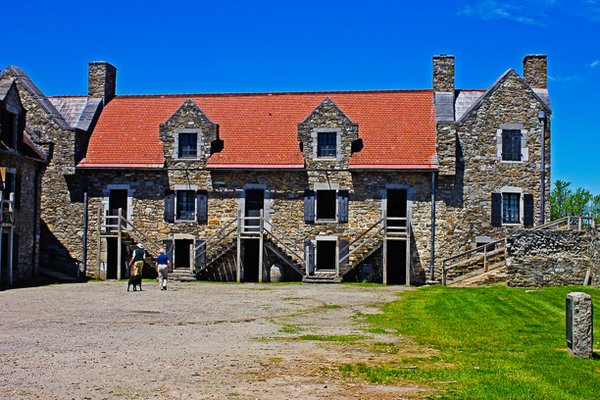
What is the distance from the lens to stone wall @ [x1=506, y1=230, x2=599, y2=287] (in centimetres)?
2234

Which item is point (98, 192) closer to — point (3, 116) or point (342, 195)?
point (3, 116)

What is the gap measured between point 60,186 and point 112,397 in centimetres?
2303

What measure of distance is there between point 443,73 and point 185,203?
13251 mm

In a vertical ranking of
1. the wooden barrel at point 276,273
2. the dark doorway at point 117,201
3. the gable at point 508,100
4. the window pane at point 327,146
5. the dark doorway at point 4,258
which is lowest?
the wooden barrel at point 276,273

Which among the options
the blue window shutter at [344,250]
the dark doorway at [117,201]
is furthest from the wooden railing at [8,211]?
the blue window shutter at [344,250]

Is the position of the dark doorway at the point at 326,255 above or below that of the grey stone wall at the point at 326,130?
below

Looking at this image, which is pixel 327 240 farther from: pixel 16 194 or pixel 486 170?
pixel 16 194

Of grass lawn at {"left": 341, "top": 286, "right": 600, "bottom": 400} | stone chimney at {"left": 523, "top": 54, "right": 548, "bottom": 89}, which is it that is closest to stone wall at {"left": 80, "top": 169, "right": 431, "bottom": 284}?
stone chimney at {"left": 523, "top": 54, "right": 548, "bottom": 89}

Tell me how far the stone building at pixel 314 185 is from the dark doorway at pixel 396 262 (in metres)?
0.05

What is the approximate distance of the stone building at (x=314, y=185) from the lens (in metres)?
26.4

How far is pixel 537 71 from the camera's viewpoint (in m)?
28.2

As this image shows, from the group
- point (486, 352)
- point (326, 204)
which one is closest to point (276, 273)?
point (326, 204)

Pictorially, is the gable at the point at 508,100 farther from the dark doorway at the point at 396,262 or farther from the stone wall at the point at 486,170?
the dark doorway at the point at 396,262

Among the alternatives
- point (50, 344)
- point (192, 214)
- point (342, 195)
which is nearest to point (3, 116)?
point (192, 214)
